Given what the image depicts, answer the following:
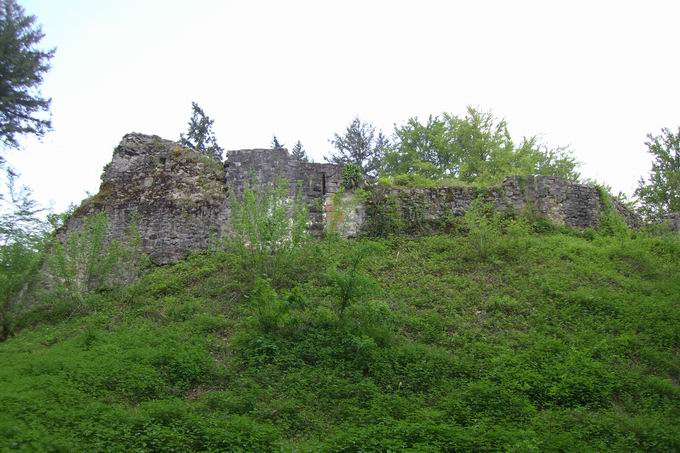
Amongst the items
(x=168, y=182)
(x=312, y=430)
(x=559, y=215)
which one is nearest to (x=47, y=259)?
(x=168, y=182)

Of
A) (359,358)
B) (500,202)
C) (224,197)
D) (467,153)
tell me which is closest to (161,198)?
(224,197)

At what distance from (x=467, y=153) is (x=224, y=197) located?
12.3 metres

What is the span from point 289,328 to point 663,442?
472 cm

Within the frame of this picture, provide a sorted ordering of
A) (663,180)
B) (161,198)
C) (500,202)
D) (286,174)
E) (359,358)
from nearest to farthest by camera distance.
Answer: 1. (359,358)
2. (161,198)
3. (286,174)
4. (500,202)
5. (663,180)

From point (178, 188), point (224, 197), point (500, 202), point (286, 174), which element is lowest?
point (500, 202)

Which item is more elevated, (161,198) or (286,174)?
(286,174)

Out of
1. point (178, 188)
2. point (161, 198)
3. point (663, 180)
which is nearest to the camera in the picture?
point (161, 198)

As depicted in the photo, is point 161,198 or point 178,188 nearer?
point 161,198

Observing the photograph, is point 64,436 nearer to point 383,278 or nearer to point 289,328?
point 289,328

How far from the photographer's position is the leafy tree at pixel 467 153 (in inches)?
846

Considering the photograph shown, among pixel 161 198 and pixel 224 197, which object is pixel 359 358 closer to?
pixel 224 197

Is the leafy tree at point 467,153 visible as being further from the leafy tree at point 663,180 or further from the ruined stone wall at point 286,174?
the ruined stone wall at point 286,174

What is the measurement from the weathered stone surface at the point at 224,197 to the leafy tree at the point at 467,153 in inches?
286

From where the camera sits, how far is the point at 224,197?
1261 centimetres
